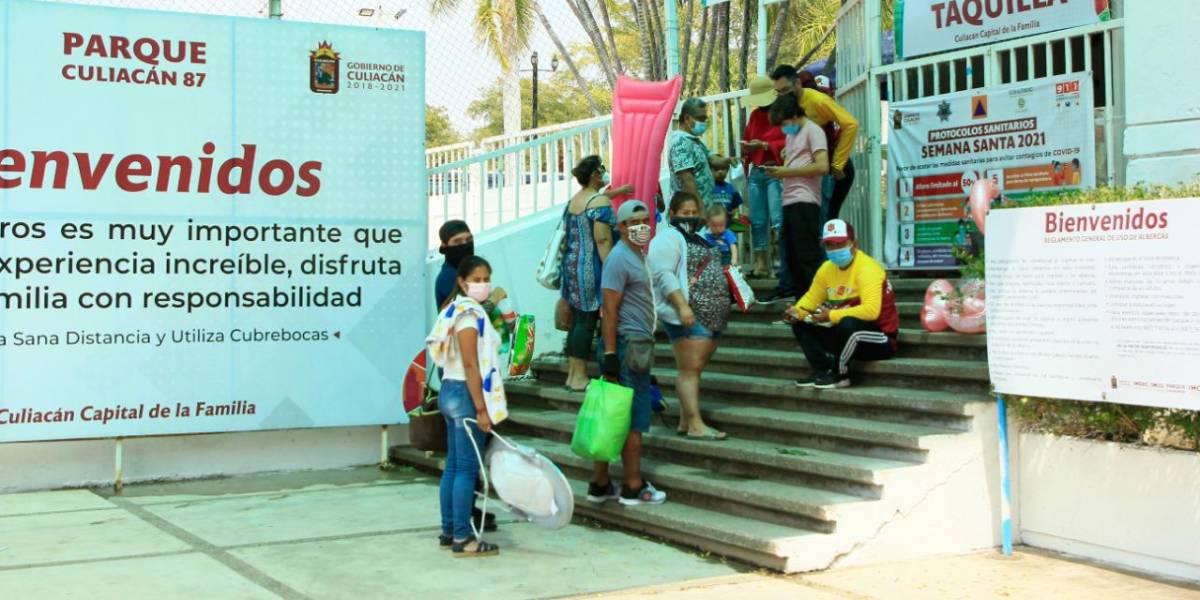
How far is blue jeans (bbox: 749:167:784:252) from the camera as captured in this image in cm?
1029

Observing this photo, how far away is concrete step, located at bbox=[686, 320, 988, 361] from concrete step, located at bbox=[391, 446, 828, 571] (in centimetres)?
180

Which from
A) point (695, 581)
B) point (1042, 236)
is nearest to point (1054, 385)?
point (1042, 236)

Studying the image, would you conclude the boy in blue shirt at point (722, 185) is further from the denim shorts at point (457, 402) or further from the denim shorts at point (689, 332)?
the denim shorts at point (457, 402)

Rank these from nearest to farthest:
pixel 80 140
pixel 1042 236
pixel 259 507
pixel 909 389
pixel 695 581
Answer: pixel 695 581
pixel 1042 236
pixel 909 389
pixel 259 507
pixel 80 140

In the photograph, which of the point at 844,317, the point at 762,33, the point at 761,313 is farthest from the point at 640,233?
the point at 762,33

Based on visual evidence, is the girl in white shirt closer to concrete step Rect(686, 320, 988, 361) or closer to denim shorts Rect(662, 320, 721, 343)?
denim shorts Rect(662, 320, 721, 343)

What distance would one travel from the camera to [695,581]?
629 centimetres

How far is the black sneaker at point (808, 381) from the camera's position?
8000mm

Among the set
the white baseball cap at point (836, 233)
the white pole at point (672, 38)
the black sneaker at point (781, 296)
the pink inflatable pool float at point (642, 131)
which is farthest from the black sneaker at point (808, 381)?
the white pole at point (672, 38)

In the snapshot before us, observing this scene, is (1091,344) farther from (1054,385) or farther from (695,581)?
(695,581)

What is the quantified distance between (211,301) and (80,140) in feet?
4.58

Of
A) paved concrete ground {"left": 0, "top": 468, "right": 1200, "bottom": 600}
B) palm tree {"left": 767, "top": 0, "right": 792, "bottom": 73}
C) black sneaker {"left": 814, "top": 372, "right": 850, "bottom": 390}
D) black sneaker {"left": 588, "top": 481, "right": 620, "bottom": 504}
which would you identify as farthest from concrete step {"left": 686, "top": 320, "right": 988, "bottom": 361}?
palm tree {"left": 767, "top": 0, "right": 792, "bottom": 73}

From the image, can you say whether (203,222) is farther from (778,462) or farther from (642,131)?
(778,462)

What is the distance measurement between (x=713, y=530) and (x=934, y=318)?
2217mm
